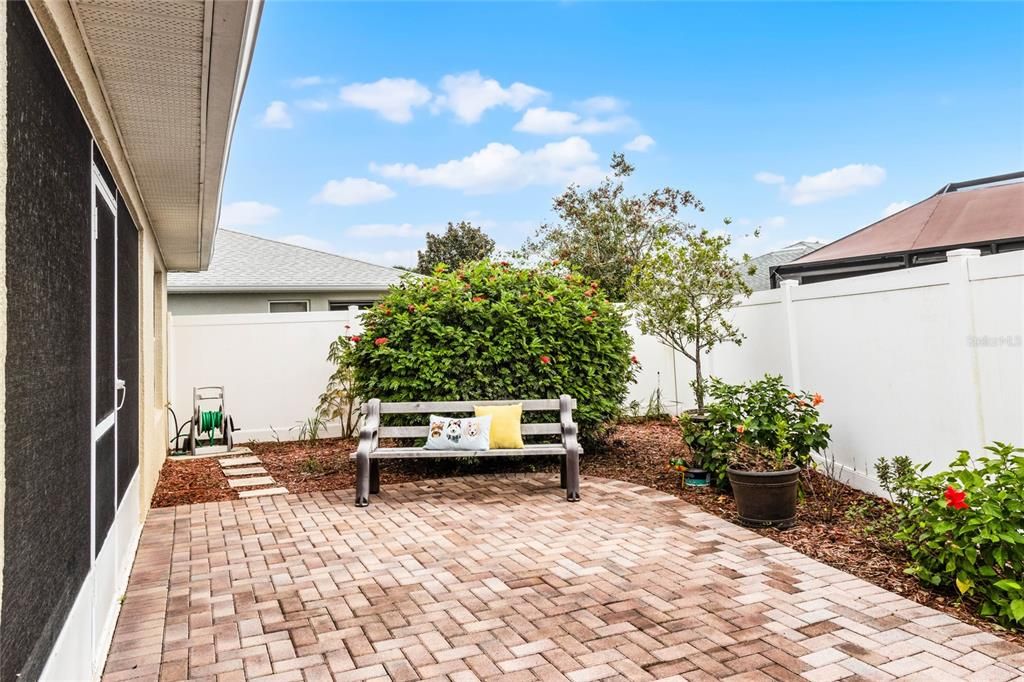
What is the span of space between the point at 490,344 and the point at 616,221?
1466 centimetres

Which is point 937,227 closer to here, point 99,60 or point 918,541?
point 918,541

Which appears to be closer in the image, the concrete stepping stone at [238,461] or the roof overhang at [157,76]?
the roof overhang at [157,76]

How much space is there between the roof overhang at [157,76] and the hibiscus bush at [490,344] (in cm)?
273

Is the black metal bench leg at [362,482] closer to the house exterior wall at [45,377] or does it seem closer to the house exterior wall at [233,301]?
the house exterior wall at [45,377]

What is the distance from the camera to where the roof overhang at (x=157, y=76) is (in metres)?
2.31

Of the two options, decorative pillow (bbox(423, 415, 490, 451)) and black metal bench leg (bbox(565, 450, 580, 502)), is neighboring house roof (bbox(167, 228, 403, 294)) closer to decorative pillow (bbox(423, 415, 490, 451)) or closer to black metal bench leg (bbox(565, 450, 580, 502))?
decorative pillow (bbox(423, 415, 490, 451))

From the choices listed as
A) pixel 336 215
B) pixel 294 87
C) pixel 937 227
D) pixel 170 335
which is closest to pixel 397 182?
pixel 336 215

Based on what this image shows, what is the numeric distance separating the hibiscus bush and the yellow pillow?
730mm

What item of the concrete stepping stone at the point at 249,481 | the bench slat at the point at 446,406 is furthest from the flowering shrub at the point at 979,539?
the concrete stepping stone at the point at 249,481

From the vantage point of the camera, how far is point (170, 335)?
934 cm

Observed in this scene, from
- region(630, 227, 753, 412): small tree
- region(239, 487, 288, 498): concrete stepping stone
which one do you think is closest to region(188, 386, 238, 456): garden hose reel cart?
region(239, 487, 288, 498): concrete stepping stone

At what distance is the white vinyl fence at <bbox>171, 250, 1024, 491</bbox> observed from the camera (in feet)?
13.8

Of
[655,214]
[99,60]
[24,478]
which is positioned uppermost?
[655,214]

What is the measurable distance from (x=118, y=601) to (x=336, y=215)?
27.3m
